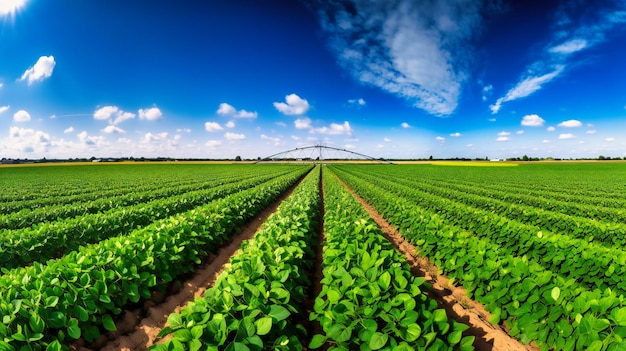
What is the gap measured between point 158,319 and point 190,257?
1.52 metres

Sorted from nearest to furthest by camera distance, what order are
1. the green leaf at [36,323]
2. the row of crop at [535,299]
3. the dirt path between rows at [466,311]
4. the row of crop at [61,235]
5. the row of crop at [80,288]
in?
the row of crop at [535,299] < the green leaf at [36,323] < the row of crop at [80,288] < the dirt path between rows at [466,311] < the row of crop at [61,235]

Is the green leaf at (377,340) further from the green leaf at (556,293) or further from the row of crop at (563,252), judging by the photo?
the row of crop at (563,252)

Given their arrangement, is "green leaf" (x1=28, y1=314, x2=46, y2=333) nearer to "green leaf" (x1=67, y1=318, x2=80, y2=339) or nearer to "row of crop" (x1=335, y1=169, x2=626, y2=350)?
"green leaf" (x1=67, y1=318, x2=80, y2=339)

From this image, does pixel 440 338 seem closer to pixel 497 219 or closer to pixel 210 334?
pixel 210 334

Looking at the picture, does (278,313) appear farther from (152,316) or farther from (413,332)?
(152,316)

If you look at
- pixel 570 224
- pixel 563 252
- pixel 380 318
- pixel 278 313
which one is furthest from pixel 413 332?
pixel 570 224

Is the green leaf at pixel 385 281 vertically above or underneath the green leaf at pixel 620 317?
above

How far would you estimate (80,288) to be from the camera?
3846 mm

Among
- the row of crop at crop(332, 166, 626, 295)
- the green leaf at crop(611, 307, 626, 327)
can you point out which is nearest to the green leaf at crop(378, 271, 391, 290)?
the green leaf at crop(611, 307, 626, 327)

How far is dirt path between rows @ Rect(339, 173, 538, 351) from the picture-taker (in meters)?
4.26

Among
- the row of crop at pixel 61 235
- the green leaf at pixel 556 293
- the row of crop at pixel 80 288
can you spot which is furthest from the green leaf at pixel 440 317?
the row of crop at pixel 61 235

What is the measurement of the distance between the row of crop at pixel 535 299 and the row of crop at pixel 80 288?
4.97 metres

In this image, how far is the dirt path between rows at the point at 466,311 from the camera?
4.26 meters

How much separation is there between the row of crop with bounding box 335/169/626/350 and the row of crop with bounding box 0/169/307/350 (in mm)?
4974
